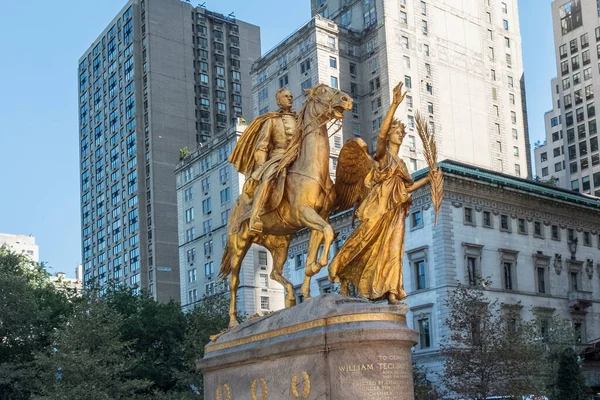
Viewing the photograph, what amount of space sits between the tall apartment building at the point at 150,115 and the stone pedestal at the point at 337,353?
106 metres

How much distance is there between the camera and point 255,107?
108m

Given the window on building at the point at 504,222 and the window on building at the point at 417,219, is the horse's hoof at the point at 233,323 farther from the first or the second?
the window on building at the point at 504,222

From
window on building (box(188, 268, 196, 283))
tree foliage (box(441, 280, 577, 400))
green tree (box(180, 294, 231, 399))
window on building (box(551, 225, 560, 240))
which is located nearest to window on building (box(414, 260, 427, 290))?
window on building (box(551, 225, 560, 240))

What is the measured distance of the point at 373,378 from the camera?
45.0 ft

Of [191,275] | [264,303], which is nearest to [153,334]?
[264,303]

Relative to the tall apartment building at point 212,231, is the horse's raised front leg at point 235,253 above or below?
below

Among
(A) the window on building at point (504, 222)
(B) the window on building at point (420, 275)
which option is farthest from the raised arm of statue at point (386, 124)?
(A) the window on building at point (504, 222)

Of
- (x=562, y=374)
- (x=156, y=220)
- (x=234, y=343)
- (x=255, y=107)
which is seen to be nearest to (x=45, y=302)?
(x=562, y=374)

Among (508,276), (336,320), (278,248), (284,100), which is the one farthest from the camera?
(508,276)

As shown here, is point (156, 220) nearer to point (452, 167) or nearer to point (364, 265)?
point (452, 167)

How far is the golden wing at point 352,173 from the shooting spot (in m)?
16.7

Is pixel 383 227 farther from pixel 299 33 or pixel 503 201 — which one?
pixel 299 33

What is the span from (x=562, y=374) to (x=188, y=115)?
9734 centimetres

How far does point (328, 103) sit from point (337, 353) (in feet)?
14.8
